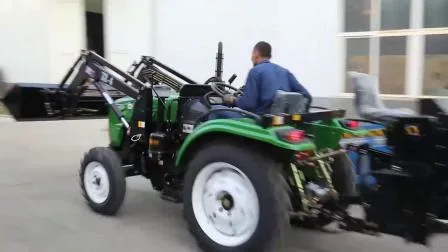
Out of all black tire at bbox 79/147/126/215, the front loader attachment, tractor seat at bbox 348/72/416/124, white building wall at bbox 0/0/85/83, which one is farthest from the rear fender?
white building wall at bbox 0/0/85/83

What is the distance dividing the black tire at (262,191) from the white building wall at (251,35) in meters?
6.90

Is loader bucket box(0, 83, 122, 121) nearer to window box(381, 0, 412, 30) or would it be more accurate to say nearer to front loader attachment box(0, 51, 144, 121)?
front loader attachment box(0, 51, 144, 121)

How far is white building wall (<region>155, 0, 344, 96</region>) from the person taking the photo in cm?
1117

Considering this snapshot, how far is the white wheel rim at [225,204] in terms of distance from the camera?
459 centimetres

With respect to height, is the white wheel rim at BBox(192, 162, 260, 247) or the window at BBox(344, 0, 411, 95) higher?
the window at BBox(344, 0, 411, 95)

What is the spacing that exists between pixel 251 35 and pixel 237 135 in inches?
304

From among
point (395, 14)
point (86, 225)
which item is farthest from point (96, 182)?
point (395, 14)

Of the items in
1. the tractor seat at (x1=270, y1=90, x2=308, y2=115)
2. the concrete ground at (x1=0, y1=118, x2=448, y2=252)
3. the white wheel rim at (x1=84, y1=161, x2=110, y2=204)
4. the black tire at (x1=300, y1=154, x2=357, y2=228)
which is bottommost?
the concrete ground at (x1=0, y1=118, x2=448, y2=252)

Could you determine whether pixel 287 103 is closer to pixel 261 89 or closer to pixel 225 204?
pixel 261 89

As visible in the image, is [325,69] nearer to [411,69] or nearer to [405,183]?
[411,69]

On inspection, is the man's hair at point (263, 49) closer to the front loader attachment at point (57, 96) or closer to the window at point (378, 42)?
the front loader attachment at point (57, 96)

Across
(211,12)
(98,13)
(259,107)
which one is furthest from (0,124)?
(259,107)

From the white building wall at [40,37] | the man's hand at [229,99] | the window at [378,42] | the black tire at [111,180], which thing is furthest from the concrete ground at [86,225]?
the white building wall at [40,37]

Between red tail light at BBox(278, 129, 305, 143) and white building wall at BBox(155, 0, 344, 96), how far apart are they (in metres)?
6.89
